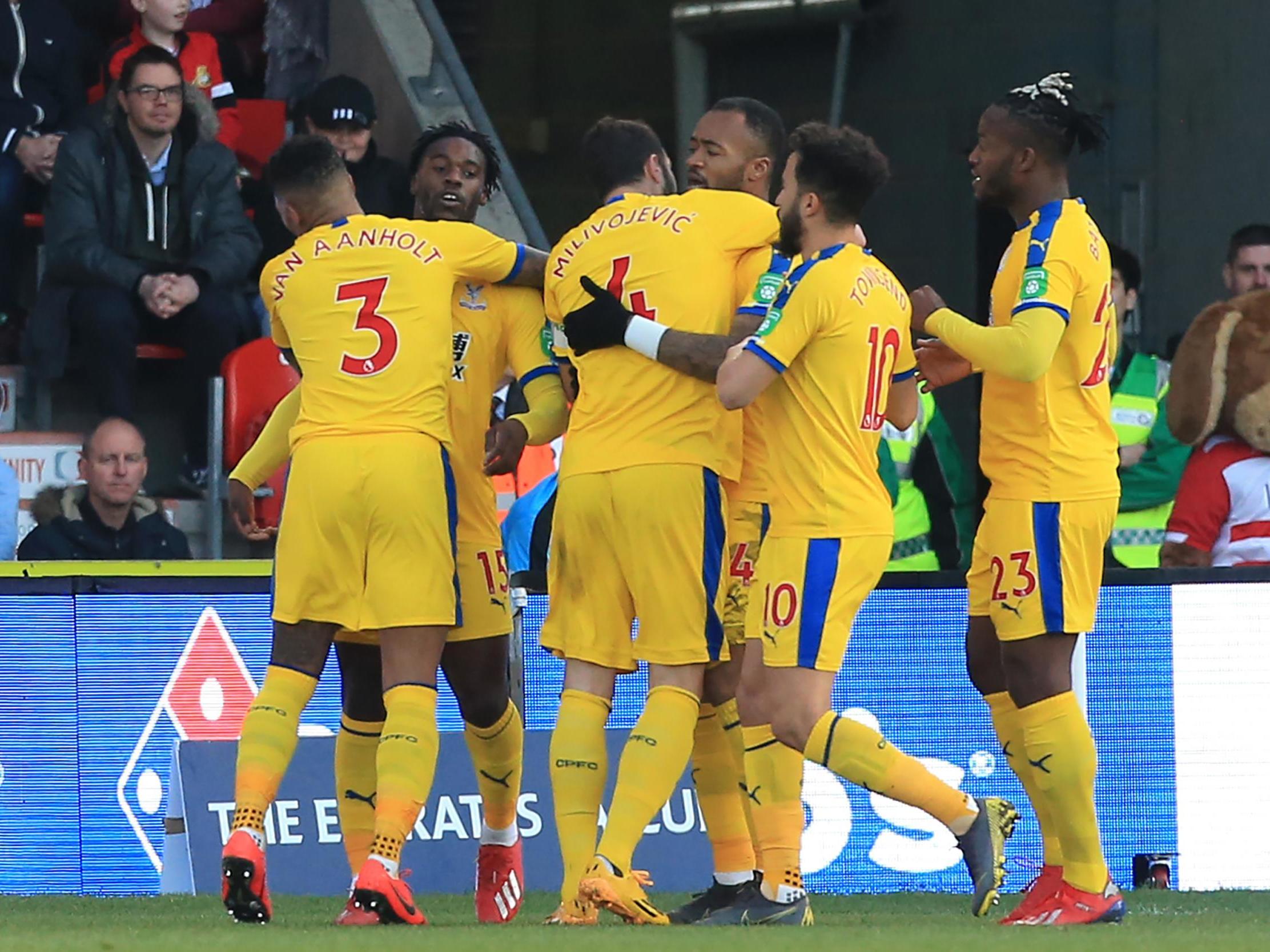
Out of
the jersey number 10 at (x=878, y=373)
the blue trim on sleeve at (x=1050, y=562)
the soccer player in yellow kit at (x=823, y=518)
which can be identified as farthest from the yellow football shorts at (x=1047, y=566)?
the jersey number 10 at (x=878, y=373)

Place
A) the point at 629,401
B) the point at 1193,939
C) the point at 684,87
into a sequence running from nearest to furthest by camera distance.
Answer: the point at 1193,939 < the point at 629,401 < the point at 684,87

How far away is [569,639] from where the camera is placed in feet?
20.8

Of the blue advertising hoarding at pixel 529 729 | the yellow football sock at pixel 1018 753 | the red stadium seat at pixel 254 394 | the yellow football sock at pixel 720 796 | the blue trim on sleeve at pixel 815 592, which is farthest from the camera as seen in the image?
the red stadium seat at pixel 254 394

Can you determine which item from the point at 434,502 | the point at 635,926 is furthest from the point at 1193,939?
the point at 434,502

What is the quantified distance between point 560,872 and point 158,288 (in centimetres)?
345

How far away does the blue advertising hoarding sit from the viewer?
801cm

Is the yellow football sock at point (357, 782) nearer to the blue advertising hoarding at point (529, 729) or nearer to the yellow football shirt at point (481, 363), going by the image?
the yellow football shirt at point (481, 363)

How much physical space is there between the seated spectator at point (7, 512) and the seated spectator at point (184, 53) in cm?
257

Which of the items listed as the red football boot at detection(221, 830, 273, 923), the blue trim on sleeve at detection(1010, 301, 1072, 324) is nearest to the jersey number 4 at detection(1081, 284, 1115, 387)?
the blue trim on sleeve at detection(1010, 301, 1072, 324)

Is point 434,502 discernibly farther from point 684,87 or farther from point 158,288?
point 684,87

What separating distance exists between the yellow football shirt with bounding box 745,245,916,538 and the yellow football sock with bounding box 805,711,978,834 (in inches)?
21.0

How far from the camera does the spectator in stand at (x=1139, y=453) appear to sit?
955cm

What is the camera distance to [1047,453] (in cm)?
626

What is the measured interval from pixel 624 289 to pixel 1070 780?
1805 mm
